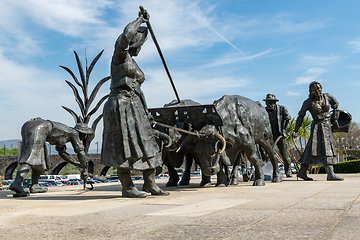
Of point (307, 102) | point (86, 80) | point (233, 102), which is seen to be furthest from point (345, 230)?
point (86, 80)

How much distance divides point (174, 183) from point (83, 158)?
8.25ft

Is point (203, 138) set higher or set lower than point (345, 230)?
higher

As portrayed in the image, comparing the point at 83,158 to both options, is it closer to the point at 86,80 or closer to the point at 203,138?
the point at 203,138

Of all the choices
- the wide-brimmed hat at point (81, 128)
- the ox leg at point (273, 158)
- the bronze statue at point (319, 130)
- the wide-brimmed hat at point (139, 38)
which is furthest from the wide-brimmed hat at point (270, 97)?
the wide-brimmed hat at point (139, 38)

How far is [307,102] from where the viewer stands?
10438mm

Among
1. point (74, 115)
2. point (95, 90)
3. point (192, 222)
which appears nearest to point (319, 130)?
point (95, 90)

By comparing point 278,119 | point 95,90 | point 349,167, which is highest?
point 95,90

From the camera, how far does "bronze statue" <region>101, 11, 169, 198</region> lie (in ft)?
18.9

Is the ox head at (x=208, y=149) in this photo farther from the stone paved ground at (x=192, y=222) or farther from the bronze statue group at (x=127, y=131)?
the stone paved ground at (x=192, y=222)

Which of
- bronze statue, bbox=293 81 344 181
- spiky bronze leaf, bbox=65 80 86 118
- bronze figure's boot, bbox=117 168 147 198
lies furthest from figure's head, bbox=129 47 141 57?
spiky bronze leaf, bbox=65 80 86 118

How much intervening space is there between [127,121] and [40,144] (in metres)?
2.77

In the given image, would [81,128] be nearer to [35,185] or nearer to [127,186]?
[35,185]

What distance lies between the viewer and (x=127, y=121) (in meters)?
5.82

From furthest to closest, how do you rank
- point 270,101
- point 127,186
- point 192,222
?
point 270,101 → point 127,186 → point 192,222
